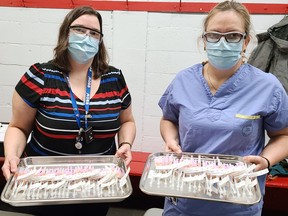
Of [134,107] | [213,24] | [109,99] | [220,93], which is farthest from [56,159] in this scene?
[134,107]

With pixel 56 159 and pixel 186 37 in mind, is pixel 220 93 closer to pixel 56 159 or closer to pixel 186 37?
pixel 56 159

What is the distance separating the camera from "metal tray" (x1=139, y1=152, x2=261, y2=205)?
90 centimetres

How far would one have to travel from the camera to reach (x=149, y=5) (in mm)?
2084

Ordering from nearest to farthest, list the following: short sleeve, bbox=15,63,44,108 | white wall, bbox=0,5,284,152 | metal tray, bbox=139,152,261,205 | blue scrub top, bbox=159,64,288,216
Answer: metal tray, bbox=139,152,261,205 < blue scrub top, bbox=159,64,288,216 < short sleeve, bbox=15,63,44,108 < white wall, bbox=0,5,284,152

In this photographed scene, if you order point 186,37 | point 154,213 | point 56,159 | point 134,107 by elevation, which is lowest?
point 154,213

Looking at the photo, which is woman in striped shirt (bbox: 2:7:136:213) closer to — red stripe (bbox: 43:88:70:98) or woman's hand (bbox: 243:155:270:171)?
red stripe (bbox: 43:88:70:98)

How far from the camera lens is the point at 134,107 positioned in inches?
91.6

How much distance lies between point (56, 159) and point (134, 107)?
124 cm

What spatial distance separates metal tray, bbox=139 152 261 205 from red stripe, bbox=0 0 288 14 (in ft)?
4.37

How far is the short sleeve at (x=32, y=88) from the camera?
114 cm

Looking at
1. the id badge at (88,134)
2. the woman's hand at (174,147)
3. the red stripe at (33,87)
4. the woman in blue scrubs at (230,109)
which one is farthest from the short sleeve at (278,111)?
the red stripe at (33,87)

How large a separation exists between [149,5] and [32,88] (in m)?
1.27

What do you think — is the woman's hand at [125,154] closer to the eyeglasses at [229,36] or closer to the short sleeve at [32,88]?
the short sleeve at [32,88]

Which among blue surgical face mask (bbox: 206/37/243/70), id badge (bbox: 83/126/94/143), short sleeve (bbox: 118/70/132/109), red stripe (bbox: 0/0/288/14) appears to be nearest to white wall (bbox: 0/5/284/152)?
red stripe (bbox: 0/0/288/14)
